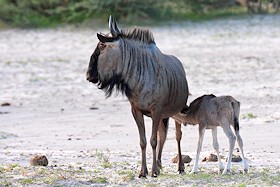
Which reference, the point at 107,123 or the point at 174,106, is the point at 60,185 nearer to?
the point at 174,106

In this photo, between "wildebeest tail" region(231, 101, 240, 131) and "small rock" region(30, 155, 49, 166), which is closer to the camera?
"wildebeest tail" region(231, 101, 240, 131)

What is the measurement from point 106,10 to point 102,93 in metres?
14.1

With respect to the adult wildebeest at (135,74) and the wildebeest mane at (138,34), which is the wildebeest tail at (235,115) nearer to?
the adult wildebeest at (135,74)

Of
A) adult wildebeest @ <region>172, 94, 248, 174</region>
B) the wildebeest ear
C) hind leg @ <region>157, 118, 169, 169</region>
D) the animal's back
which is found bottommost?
hind leg @ <region>157, 118, 169, 169</region>

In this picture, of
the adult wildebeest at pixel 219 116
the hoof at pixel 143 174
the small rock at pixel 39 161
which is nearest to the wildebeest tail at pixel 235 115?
the adult wildebeest at pixel 219 116

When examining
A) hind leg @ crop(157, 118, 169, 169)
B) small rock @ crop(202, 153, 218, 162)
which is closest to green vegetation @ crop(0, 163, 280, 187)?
hind leg @ crop(157, 118, 169, 169)

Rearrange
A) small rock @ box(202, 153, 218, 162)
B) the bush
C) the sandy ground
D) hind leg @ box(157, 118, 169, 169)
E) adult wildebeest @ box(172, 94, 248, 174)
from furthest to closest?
the bush → the sandy ground → small rock @ box(202, 153, 218, 162) → hind leg @ box(157, 118, 169, 169) → adult wildebeest @ box(172, 94, 248, 174)

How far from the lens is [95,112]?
17.5 m

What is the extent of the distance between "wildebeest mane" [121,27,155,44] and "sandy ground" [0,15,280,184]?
1.62 metres

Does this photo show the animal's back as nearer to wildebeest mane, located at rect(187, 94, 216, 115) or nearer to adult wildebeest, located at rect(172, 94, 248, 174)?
wildebeest mane, located at rect(187, 94, 216, 115)

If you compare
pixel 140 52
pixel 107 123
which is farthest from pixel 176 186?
pixel 107 123

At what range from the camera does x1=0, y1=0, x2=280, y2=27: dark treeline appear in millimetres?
32531

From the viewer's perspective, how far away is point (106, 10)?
33469 millimetres

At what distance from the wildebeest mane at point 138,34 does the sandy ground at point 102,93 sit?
1.62m
